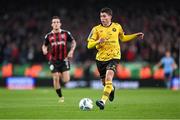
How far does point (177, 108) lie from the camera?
15930 mm

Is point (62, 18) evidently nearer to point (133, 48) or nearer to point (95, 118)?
point (133, 48)

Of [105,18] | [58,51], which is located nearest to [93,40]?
[105,18]

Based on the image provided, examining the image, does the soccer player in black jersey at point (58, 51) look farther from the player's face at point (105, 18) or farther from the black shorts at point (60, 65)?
the player's face at point (105, 18)

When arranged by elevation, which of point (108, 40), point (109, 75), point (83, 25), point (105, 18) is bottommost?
point (109, 75)

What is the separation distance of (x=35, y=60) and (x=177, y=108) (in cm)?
1906

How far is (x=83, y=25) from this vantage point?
38219mm

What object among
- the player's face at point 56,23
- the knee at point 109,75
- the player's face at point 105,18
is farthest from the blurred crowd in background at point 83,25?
the knee at point 109,75

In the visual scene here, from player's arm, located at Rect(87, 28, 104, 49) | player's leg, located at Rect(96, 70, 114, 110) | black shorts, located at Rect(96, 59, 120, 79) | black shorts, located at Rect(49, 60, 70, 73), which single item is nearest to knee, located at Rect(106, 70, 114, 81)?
player's leg, located at Rect(96, 70, 114, 110)

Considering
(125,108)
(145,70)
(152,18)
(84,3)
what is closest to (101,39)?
(125,108)

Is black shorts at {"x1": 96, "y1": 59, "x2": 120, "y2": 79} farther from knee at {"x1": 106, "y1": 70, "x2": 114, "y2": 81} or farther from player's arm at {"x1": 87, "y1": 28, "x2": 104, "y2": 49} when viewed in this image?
player's arm at {"x1": 87, "y1": 28, "x2": 104, "y2": 49}

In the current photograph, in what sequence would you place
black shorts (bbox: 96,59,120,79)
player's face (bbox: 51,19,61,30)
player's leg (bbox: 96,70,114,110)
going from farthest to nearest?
player's face (bbox: 51,19,61,30), black shorts (bbox: 96,59,120,79), player's leg (bbox: 96,70,114,110)

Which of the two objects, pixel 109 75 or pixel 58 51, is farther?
pixel 58 51

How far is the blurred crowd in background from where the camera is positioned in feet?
111

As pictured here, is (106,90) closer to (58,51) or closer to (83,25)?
(58,51)
